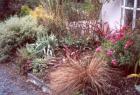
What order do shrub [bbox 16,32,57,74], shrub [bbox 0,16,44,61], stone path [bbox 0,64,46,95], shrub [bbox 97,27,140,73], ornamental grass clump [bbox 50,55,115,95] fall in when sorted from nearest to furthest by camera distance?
ornamental grass clump [bbox 50,55,115,95] → shrub [bbox 97,27,140,73] → stone path [bbox 0,64,46,95] → shrub [bbox 16,32,57,74] → shrub [bbox 0,16,44,61]

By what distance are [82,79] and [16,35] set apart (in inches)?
147

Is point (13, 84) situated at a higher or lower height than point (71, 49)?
lower

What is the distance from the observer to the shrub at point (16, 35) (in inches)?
353

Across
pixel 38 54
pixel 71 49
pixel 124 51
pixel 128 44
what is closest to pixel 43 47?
pixel 38 54

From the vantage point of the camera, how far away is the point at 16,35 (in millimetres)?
9148

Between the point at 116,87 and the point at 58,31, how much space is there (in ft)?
11.7

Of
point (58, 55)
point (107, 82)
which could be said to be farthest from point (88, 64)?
point (58, 55)

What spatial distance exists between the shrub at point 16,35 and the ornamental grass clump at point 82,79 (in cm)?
309

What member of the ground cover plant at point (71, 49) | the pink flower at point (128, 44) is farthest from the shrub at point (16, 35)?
the pink flower at point (128, 44)

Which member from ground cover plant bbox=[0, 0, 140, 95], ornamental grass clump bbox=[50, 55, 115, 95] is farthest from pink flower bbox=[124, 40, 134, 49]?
ornamental grass clump bbox=[50, 55, 115, 95]

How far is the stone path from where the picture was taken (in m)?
6.72

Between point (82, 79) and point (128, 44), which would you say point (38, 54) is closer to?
point (82, 79)

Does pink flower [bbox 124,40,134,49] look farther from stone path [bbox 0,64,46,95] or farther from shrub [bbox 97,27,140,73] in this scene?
stone path [bbox 0,64,46,95]

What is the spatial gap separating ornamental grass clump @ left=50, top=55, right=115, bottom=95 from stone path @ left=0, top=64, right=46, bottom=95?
0.80m
